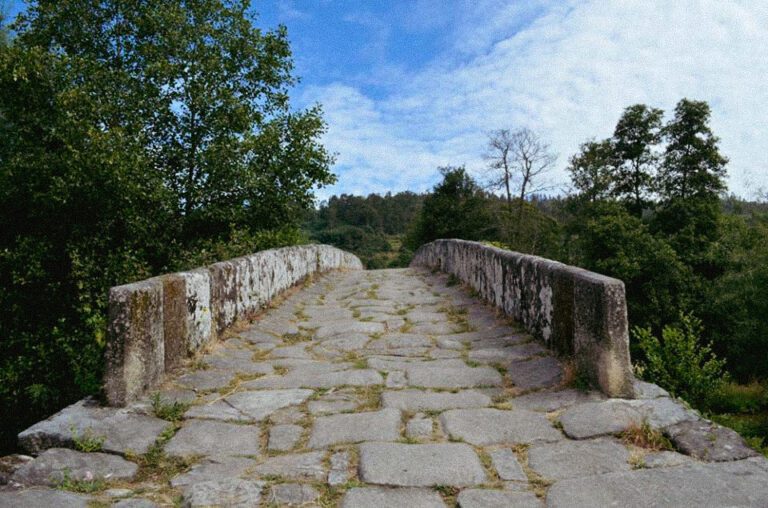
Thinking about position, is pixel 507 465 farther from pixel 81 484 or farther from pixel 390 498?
pixel 81 484

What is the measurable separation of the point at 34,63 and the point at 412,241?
3568 cm

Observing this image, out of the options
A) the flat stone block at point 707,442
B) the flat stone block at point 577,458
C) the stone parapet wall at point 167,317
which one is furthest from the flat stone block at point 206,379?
the flat stone block at point 707,442

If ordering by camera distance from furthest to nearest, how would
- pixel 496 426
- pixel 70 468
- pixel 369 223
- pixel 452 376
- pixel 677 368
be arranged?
pixel 369 223
pixel 677 368
pixel 452 376
pixel 496 426
pixel 70 468

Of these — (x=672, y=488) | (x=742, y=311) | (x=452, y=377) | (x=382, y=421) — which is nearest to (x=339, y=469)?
(x=382, y=421)

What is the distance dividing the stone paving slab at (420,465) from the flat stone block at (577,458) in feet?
0.92

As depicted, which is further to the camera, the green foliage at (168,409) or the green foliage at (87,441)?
the green foliage at (168,409)

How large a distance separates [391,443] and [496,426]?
591 mm

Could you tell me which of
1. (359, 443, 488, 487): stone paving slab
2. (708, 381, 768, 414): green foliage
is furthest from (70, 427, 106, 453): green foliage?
(708, 381, 768, 414): green foliage

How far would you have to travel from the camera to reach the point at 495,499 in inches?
84.0

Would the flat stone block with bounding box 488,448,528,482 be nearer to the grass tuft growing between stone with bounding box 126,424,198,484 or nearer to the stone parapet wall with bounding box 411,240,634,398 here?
the stone parapet wall with bounding box 411,240,634,398

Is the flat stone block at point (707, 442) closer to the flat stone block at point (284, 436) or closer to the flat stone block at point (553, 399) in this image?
the flat stone block at point (553, 399)

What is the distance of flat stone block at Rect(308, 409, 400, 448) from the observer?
2.72 m

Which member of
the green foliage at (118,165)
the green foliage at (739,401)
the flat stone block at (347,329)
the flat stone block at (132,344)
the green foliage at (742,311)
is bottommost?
the green foliage at (739,401)

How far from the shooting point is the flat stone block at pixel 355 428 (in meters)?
2.72
